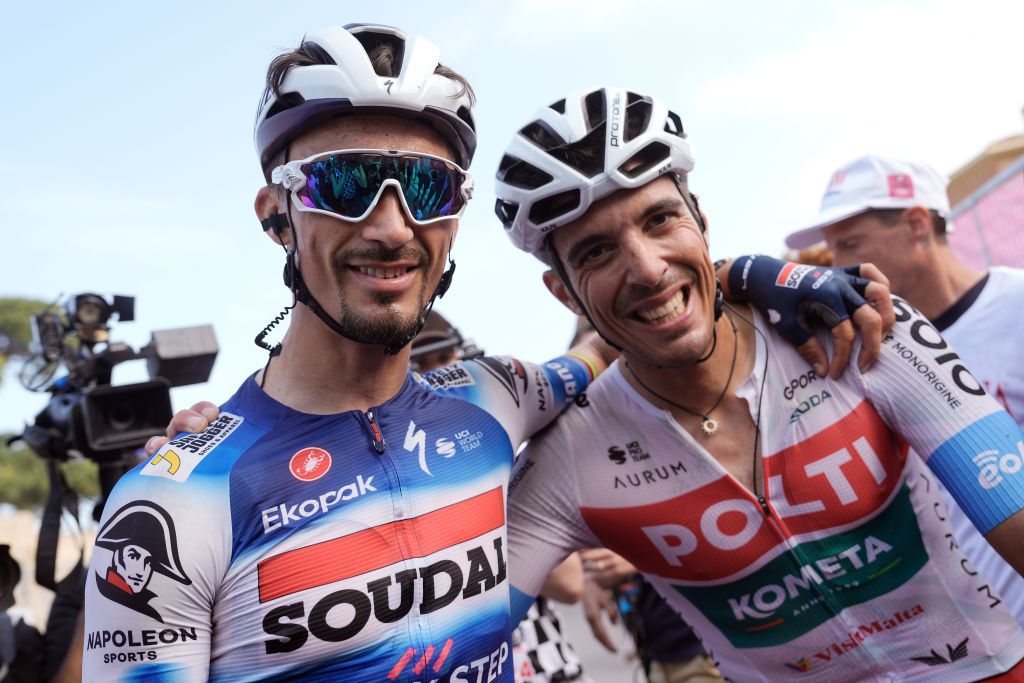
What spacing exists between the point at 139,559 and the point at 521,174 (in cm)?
200

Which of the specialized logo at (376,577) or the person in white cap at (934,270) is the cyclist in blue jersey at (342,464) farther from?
the person in white cap at (934,270)

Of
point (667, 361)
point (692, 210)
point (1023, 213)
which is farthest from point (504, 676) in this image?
point (1023, 213)

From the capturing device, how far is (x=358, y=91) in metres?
2.56

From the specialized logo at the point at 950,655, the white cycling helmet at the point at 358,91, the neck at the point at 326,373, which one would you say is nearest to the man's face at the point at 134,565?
the neck at the point at 326,373

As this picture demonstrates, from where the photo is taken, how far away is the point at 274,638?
6.96 ft

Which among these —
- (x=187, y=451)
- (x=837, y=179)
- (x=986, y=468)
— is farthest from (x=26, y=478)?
(x=986, y=468)

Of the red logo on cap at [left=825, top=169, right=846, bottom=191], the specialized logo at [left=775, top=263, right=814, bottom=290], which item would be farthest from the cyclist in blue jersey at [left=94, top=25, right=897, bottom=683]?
the red logo on cap at [left=825, top=169, right=846, bottom=191]

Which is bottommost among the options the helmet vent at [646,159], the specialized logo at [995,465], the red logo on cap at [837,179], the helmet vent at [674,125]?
the specialized logo at [995,465]

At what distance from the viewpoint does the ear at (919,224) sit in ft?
18.1

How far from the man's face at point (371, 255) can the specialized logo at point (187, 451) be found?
1.49 feet

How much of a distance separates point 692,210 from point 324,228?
1526 millimetres

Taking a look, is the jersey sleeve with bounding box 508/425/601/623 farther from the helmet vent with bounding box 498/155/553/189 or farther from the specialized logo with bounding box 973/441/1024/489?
the specialized logo with bounding box 973/441/1024/489

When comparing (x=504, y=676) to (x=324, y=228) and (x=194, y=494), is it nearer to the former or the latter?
(x=194, y=494)

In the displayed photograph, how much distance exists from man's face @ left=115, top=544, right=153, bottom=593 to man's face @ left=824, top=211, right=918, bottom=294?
16.4ft
